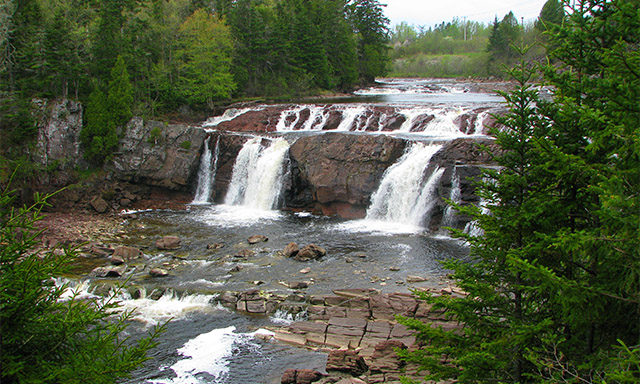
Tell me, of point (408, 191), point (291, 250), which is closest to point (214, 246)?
point (291, 250)

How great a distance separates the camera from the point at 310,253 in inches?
864

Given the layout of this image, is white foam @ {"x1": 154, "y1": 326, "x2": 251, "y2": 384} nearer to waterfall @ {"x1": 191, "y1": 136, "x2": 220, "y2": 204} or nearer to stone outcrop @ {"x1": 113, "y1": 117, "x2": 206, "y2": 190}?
waterfall @ {"x1": 191, "y1": 136, "x2": 220, "y2": 204}

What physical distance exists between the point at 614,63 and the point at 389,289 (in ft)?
40.6

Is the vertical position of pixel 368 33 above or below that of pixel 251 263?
above

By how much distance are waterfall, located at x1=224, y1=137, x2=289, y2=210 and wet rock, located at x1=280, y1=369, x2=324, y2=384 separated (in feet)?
62.0

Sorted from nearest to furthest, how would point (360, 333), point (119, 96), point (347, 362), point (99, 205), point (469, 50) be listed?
point (347, 362) → point (360, 333) → point (99, 205) → point (119, 96) → point (469, 50)

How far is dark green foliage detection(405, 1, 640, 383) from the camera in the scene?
6.56 metres

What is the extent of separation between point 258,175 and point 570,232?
26.1 m

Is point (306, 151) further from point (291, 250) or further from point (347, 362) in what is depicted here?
point (347, 362)

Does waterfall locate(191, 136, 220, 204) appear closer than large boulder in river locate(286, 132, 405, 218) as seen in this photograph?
No

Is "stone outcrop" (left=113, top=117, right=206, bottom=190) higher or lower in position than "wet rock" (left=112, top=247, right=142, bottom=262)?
higher

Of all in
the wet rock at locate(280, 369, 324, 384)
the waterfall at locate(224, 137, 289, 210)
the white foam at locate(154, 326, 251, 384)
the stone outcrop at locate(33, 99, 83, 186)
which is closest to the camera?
the wet rock at locate(280, 369, 324, 384)

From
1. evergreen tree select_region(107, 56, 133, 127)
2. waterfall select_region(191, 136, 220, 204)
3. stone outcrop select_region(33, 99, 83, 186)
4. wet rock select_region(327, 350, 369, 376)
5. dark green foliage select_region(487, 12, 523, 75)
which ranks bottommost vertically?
wet rock select_region(327, 350, 369, 376)

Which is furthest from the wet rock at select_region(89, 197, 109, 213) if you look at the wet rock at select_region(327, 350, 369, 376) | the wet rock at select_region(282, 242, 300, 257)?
the wet rock at select_region(327, 350, 369, 376)
